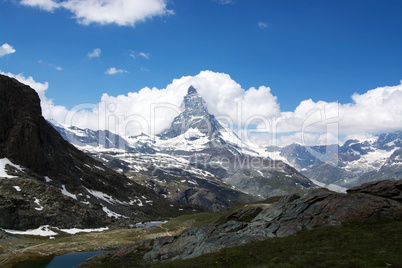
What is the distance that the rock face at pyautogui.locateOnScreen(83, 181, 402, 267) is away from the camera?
47.5m

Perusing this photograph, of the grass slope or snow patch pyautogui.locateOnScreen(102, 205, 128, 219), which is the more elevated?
the grass slope

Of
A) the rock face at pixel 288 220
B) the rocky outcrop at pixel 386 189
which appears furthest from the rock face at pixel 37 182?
the rocky outcrop at pixel 386 189

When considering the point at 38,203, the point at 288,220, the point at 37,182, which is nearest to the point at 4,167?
the point at 37,182

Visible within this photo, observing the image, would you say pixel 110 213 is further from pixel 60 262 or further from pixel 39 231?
pixel 60 262

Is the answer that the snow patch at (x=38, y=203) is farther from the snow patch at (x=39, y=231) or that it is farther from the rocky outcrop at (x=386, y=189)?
the rocky outcrop at (x=386, y=189)

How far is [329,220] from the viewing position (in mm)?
47750

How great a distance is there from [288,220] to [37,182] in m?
124

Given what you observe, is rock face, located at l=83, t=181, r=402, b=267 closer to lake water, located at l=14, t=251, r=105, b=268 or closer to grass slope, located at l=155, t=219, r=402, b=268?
grass slope, located at l=155, t=219, r=402, b=268

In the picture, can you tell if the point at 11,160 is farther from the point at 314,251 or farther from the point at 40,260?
the point at 314,251

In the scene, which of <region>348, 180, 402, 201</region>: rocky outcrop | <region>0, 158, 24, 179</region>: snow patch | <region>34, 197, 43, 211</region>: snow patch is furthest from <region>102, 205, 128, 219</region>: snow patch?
<region>348, 180, 402, 201</region>: rocky outcrop

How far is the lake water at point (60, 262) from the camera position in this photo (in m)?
68.2

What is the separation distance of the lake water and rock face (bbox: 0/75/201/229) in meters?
45.1

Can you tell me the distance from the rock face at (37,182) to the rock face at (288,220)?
252ft

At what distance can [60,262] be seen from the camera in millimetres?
72000
